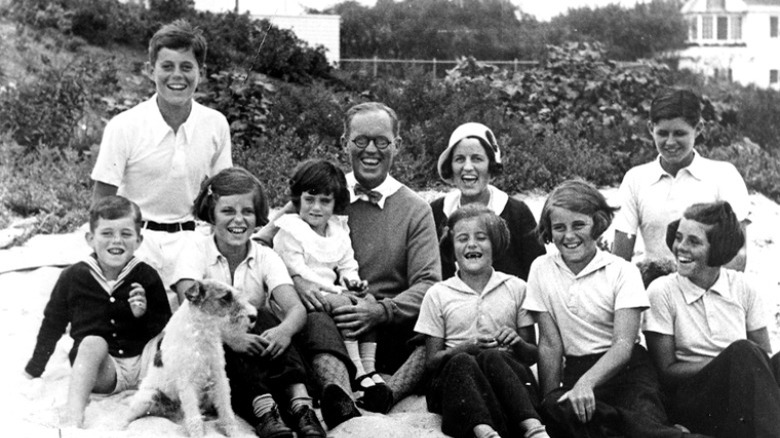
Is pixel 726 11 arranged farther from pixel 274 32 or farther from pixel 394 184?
pixel 394 184

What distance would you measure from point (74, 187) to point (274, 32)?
4.92 meters

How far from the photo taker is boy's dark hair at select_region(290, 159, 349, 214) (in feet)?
14.2

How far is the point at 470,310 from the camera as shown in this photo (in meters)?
4.06

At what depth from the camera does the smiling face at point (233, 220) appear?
13.2ft

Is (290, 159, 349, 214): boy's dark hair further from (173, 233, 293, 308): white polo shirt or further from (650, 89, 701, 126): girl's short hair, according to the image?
(650, 89, 701, 126): girl's short hair

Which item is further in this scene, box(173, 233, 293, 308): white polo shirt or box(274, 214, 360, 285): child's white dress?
box(274, 214, 360, 285): child's white dress

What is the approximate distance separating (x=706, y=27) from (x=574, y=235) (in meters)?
13.5

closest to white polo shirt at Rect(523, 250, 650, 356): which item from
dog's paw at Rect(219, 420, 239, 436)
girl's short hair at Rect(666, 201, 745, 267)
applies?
girl's short hair at Rect(666, 201, 745, 267)

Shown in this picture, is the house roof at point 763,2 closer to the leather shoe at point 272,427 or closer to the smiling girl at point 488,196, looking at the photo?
the smiling girl at point 488,196

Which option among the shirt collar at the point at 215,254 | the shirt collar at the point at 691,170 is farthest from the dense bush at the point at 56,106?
the shirt collar at the point at 691,170

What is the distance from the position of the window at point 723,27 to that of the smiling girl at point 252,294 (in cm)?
1327

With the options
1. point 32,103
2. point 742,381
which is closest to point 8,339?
point 742,381

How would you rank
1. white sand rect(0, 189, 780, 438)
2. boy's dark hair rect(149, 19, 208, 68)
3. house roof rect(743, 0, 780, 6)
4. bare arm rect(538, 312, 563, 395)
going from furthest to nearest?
house roof rect(743, 0, 780, 6) < boy's dark hair rect(149, 19, 208, 68) < bare arm rect(538, 312, 563, 395) < white sand rect(0, 189, 780, 438)

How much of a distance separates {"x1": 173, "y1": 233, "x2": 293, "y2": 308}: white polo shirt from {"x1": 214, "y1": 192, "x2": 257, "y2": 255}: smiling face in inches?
2.3
